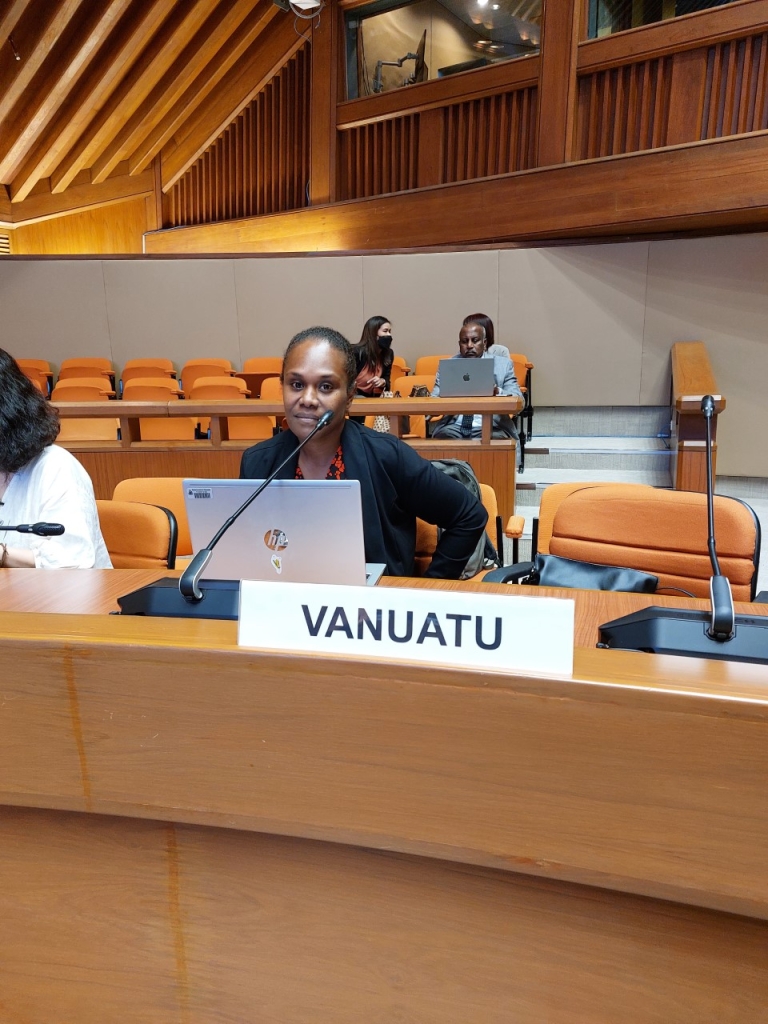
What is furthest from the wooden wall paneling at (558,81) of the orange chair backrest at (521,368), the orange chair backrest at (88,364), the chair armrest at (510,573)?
the chair armrest at (510,573)

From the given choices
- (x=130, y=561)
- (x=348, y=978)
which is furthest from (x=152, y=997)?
(x=130, y=561)

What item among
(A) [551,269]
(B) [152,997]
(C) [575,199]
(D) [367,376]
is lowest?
(B) [152,997]

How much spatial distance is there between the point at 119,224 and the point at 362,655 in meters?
10.00

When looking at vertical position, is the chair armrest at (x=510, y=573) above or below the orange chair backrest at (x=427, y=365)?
below

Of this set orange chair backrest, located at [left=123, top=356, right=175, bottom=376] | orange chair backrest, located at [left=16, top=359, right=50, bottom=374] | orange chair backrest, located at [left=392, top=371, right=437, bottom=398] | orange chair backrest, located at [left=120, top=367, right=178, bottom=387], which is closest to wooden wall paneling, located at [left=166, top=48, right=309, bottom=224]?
orange chair backrest, located at [left=123, top=356, right=175, bottom=376]

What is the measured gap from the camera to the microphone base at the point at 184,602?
817 mm

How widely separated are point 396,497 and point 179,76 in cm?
791

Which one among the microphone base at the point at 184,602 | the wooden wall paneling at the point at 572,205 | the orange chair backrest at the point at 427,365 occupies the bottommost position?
the microphone base at the point at 184,602

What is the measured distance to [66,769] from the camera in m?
0.67

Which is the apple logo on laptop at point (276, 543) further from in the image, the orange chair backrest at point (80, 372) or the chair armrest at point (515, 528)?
the orange chair backrest at point (80, 372)

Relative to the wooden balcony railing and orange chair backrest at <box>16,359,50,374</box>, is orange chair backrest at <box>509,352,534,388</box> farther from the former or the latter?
orange chair backrest at <box>16,359,50,374</box>

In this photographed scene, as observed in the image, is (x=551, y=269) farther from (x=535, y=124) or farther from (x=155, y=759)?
(x=155, y=759)

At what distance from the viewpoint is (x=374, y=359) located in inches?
166

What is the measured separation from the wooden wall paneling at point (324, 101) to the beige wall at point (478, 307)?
1087mm
